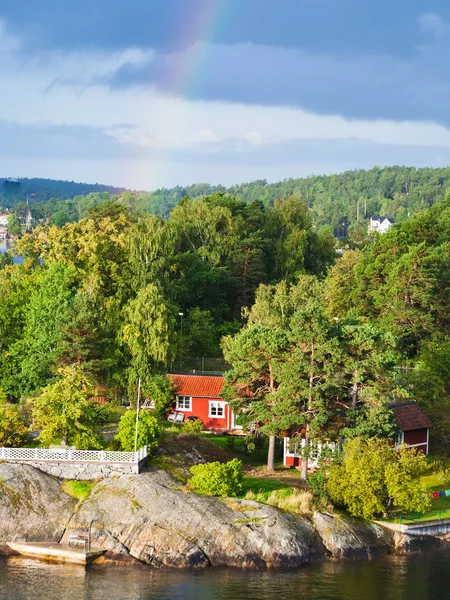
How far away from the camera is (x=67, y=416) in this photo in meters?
50.1

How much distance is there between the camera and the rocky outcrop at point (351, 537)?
4500 cm

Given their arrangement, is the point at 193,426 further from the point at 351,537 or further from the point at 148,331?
the point at 351,537

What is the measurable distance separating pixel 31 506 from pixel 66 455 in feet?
11.8

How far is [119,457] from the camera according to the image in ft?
157

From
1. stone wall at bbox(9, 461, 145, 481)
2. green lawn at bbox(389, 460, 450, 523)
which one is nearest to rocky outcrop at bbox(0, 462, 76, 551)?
stone wall at bbox(9, 461, 145, 481)

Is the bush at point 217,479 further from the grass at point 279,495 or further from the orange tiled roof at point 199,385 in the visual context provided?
the orange tiled roof at point 199,385

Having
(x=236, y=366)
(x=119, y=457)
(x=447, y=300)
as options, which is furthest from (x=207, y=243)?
(x=119, y=457)

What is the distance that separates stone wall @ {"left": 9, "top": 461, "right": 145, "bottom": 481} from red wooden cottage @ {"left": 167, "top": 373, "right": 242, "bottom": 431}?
15357 millimetres

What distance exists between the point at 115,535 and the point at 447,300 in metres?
45.1

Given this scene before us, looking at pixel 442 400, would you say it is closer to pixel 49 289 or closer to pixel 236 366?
pixel 236 366

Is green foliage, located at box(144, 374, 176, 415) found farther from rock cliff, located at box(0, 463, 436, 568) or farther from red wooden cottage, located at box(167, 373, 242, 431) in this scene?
rock cliff, located at box(0, 463, 436, 568)

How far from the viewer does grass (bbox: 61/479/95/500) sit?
46.5 metres

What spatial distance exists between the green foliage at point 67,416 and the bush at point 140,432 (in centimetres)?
147

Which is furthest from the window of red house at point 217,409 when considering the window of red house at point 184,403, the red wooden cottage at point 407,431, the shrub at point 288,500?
the shrub at point 288,500
